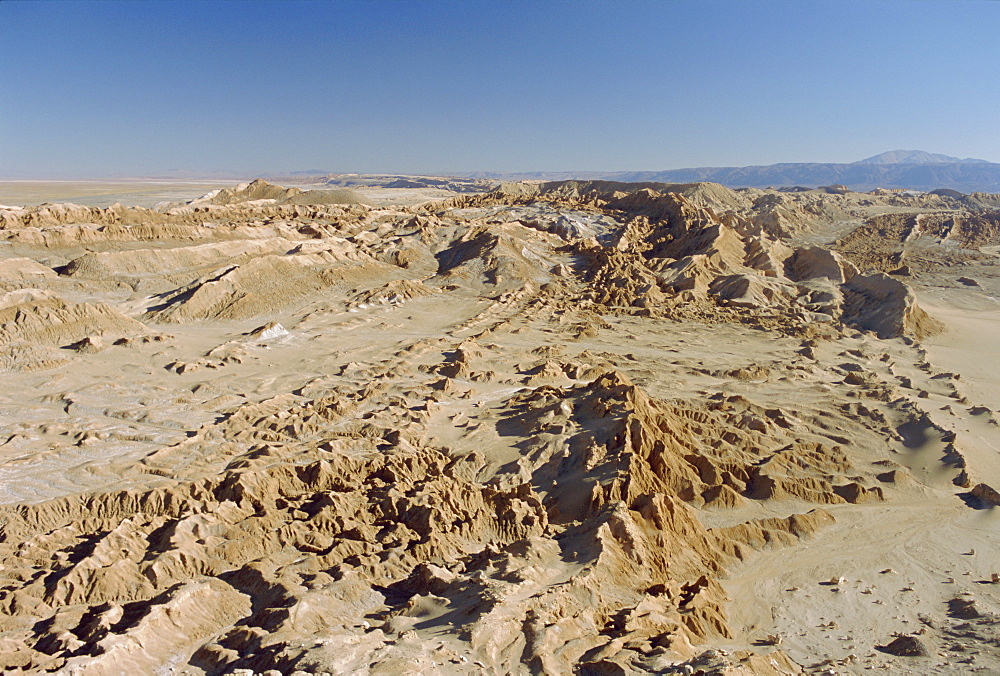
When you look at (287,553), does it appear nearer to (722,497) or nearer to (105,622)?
(105,622)

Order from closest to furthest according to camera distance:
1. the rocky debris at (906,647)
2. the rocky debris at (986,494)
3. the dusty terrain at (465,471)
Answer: the dusty terrain at (465,471), the rocky debris at (906,647), the rocky debris at (986,494)

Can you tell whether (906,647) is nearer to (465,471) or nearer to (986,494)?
(986,494)

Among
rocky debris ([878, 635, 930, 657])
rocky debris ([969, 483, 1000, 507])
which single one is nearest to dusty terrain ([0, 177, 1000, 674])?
rocky debris ([878, 635, 930, 657])

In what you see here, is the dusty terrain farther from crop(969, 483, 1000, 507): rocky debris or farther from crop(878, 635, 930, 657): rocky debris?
crop(969, 483, 1000, 507): rocky debris

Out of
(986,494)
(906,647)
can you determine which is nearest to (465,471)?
(906,647)

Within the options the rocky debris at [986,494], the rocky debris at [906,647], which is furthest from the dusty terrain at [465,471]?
the rocky debris at [986,494]

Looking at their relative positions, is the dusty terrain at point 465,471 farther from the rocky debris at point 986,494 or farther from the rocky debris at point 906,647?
the rocky debris at point 986,494

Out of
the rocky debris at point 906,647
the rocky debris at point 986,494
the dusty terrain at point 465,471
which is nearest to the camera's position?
the dusty terrain at point 465,471

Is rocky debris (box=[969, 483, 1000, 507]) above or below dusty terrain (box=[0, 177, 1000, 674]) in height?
below

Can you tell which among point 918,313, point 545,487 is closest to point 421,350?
point 545,487
